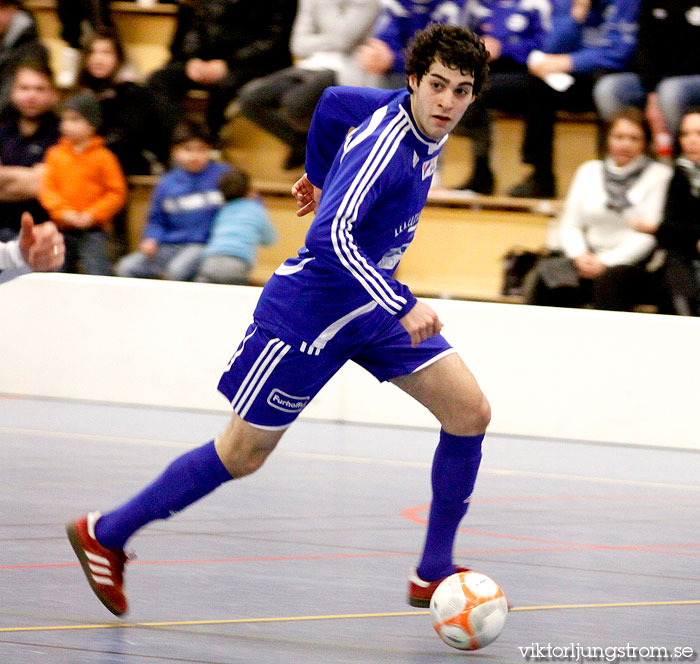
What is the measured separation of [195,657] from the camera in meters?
2.87

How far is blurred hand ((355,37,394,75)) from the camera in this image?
772cm

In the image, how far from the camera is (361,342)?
11.0 feet

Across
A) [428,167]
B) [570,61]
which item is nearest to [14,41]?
[570,61]

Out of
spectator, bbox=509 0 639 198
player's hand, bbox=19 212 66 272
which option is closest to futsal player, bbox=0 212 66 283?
player's hand, bbox=19 212 66 272

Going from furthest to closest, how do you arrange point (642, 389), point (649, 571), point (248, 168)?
1. point (248, 168)
2. point (642, 389)
3. point (649, 571)

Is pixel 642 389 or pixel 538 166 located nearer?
pixel 642 389

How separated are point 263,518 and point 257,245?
3404mm

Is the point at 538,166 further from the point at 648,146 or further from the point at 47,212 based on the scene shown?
the point at 47,212

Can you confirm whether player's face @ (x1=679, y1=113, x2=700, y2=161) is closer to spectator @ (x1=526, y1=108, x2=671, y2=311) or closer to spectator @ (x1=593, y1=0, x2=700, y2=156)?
spectator @ (x1=526, y1=108, x2=671, y2=311)

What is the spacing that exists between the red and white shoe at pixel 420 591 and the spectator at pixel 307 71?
16.5ft

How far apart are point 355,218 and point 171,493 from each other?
3.04 ft

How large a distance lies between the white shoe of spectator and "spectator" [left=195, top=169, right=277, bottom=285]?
2.27 m

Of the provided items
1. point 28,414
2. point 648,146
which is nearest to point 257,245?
point 28,414

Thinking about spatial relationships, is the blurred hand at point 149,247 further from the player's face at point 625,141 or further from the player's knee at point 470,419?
the player's knee at point 470,419
